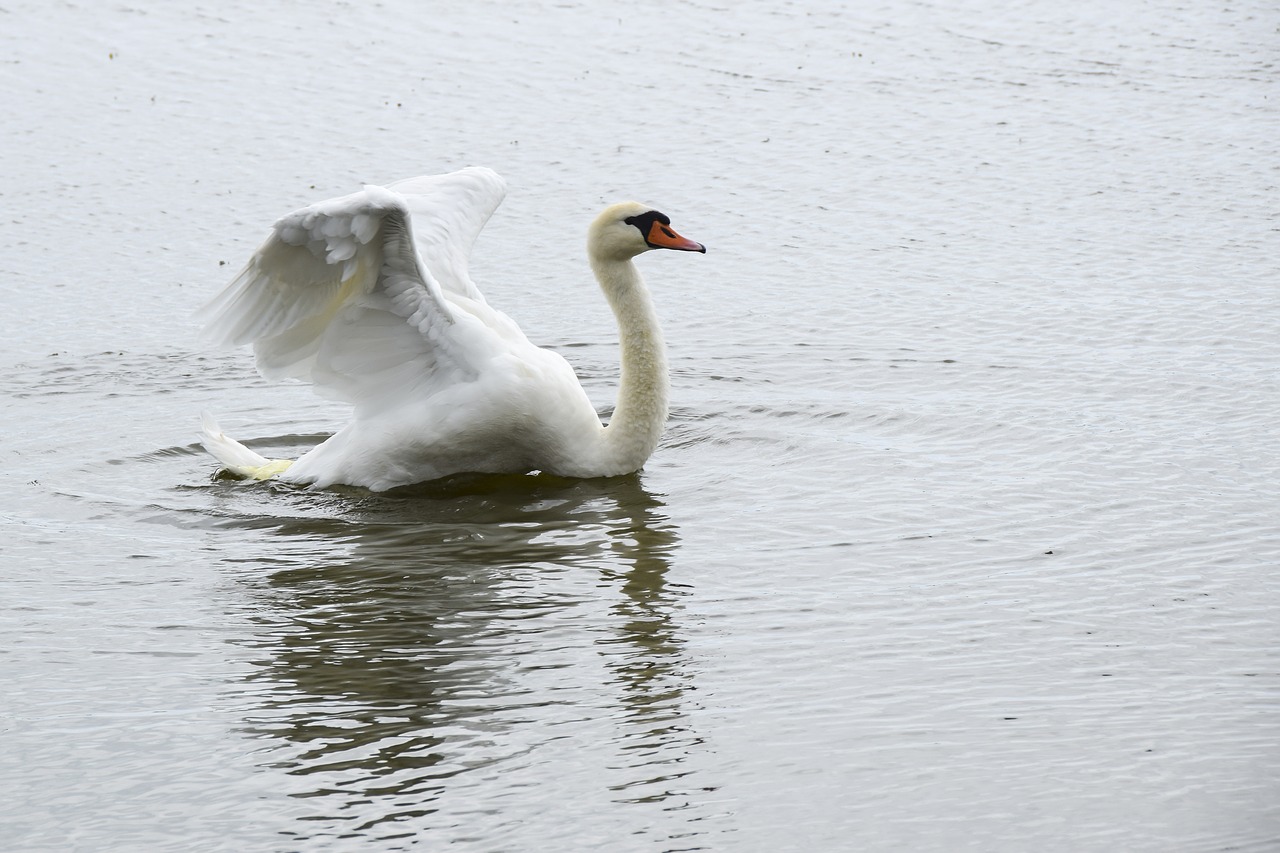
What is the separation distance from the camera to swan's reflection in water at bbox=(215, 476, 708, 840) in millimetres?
4680

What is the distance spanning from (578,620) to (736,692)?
34.6 inches

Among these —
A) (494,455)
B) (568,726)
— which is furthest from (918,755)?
(494,455)

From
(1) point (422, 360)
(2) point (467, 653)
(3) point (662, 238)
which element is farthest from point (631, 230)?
(2) point (467, 653)

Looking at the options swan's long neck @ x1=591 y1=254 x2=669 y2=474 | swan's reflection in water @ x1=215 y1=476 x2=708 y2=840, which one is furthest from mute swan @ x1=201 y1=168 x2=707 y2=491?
swan's reflection in water @ x1=215 y1=476 x2=708 y2=840

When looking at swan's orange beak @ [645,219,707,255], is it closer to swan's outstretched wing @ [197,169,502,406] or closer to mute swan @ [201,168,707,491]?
mute swan @ [201,168,707,491]

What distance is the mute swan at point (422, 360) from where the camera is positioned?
7168 mm

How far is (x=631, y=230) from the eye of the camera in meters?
7.95

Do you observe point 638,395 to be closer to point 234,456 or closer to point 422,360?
point 422,360

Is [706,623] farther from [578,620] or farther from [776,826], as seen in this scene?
[776,826]

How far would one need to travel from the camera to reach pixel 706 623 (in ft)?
19.6

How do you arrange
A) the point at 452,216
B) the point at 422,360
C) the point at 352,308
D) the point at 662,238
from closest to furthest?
the point at 352,308 < the point at 422,360 < the point at 662,238 < the point at 452,216

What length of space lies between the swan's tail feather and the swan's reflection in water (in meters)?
0.18

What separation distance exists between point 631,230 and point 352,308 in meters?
1.36

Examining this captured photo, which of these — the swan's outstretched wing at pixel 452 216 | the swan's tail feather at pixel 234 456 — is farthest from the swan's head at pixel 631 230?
the swan's tail feather at pixel 234 456
